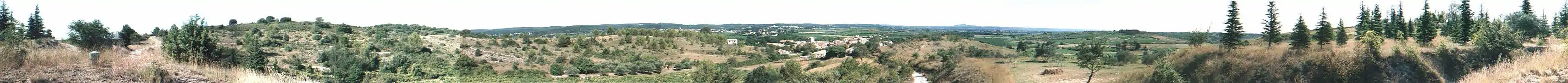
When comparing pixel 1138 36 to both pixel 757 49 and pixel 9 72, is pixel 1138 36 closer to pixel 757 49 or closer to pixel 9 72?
pixel 757 49

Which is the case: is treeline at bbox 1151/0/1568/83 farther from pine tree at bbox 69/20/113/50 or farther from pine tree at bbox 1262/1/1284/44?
pine tree at bbox 69/20/113/50

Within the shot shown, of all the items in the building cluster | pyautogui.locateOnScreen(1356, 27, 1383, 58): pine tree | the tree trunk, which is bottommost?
the tree trunk

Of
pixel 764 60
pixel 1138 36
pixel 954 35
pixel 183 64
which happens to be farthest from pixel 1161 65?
pixel 183 64

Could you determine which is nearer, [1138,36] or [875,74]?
[875,74]

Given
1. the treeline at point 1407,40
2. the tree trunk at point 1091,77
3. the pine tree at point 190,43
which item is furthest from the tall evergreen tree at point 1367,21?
the pine tree at point 190,43

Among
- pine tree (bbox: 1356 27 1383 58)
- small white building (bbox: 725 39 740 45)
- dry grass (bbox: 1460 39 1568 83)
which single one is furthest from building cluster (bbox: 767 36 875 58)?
dry grass (bbox: 1460 39 1568 83)

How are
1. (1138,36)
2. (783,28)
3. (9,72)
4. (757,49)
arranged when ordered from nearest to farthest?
1. (9,72)
2. (1138,36)
3. (757,49)
4. (783,28)
